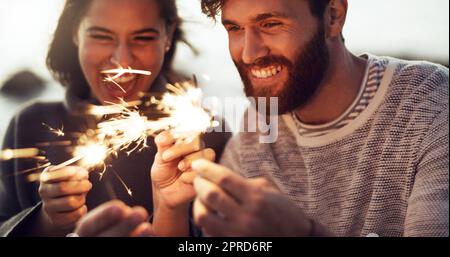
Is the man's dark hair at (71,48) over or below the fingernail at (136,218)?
over

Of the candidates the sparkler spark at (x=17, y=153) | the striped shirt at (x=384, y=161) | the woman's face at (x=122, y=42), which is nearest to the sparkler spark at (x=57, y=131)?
the sparkler spark at (x=17, y=153)

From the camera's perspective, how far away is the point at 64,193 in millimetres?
1635

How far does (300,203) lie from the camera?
2059 mm

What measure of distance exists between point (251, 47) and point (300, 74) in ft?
0.77

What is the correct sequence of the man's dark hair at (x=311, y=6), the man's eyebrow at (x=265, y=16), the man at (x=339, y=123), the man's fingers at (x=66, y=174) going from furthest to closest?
the man's dark hair at (x=311, y=6) → the man's eyebrow at (x=265, y=16) → the man at (x=339, y=123) → the man's fingers at (x=66, y=174)

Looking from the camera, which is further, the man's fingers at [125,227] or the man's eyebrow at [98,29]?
the man's eyebrow at [98,29]

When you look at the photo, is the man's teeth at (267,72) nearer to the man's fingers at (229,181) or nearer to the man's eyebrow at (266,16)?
the man's eyebrow at (266,16)

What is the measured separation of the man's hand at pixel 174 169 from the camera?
1710 mm

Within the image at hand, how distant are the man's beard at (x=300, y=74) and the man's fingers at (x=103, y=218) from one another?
92 centimetres

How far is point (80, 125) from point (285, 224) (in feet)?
4.81

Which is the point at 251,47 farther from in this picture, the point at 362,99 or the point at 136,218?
the point at 136,218

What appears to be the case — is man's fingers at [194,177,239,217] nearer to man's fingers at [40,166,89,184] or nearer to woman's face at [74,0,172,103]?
man's fingers at [40,166,89,184]
